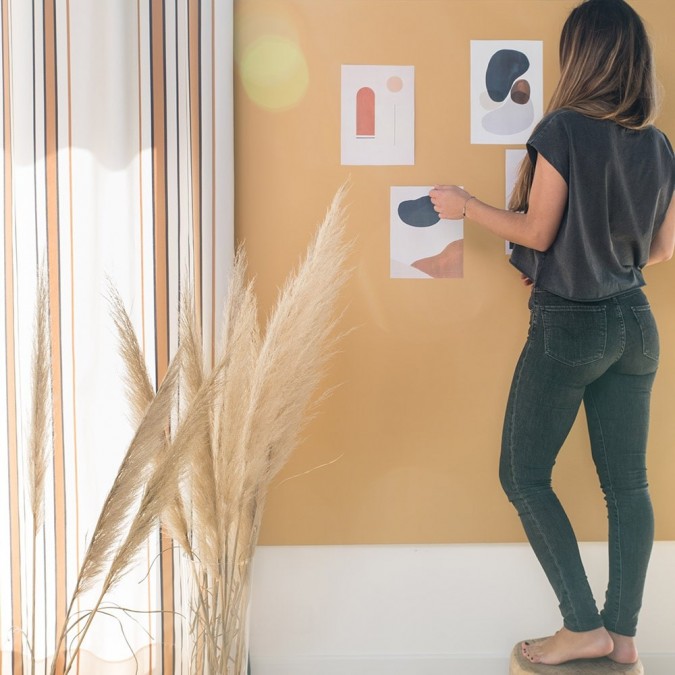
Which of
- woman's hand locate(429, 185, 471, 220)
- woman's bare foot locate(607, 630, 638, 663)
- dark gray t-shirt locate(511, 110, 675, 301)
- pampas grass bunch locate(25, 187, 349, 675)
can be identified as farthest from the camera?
woman's hand locate(429, 185, 471, 220)

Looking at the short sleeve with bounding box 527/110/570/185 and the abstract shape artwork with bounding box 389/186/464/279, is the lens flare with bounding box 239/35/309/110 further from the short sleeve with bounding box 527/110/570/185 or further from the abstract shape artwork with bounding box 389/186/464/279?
the short sleeve with bounding box 527/110/570/185

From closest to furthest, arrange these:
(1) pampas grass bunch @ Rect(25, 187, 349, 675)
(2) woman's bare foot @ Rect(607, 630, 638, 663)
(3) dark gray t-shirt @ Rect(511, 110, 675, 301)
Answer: (1) pampas grass bunch @ Rect(25, 187, 349, 675) < (3) dark gray t-shirt @ Rect(511, 110, 675, 301) < (2) woman's bare foot @ Rect(607, 630, 638, 663)

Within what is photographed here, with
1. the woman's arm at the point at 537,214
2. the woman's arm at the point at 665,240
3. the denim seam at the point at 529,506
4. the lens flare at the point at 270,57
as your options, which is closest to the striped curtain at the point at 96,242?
the lens flare at the point at 270,57

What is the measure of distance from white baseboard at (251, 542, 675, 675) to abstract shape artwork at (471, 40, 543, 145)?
131cm

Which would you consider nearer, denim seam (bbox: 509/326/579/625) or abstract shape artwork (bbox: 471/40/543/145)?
denim seam (bbox: 509/326/579/625)

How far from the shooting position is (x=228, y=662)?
5.33 ft

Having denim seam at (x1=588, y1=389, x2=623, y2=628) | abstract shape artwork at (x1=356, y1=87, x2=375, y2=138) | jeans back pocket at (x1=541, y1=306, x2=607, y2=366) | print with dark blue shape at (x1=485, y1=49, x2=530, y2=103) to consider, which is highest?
print with dark blue shape at (x1=485, y1=49, x2=530, y2=103)

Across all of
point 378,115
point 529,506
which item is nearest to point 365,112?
point 378,115

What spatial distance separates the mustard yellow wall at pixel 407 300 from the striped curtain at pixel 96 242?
21 cm

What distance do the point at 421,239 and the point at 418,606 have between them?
1.15 m

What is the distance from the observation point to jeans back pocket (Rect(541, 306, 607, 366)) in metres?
1.66

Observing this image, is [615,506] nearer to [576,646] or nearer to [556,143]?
[576,646]

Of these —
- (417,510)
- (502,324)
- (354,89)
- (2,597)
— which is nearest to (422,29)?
(354,89)

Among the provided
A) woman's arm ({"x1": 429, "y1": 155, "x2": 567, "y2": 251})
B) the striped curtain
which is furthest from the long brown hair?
the striped curtain
